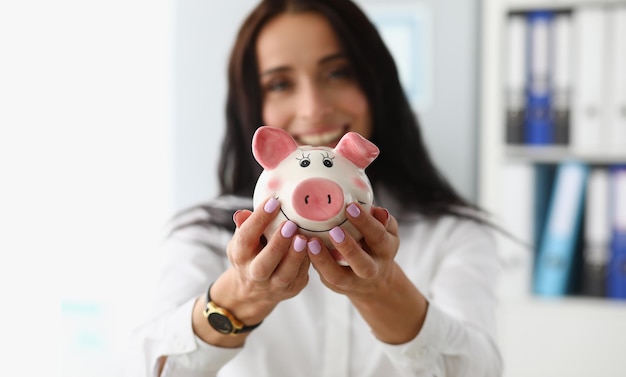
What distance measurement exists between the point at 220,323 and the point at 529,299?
99 centimetres

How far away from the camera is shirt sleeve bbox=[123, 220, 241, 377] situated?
2.53 feet

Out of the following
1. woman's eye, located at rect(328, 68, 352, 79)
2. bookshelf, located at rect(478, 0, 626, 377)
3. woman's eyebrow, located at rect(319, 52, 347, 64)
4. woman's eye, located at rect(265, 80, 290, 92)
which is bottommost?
bookshelf, located at rect(478, 0, 626, 377)

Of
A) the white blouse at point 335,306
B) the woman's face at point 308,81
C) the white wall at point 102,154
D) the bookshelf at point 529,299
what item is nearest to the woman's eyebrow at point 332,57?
the woman's face at point 308,81

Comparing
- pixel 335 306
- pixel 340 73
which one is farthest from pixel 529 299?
pixel 340 73

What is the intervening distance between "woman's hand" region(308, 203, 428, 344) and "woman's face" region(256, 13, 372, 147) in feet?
0.98

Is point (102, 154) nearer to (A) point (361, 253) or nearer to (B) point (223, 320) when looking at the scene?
(B) point (223, 320)

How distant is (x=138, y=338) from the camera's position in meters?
0.87

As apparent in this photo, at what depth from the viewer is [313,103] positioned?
3.00 ft

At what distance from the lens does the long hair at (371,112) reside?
97 cm

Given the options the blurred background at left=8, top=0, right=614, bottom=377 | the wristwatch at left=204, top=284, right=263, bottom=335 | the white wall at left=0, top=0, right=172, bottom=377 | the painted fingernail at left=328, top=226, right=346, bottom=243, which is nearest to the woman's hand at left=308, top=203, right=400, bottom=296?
the painted fingernail at left=328, top=226, right=346, bottom=243

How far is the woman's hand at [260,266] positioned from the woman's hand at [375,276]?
0.02 m

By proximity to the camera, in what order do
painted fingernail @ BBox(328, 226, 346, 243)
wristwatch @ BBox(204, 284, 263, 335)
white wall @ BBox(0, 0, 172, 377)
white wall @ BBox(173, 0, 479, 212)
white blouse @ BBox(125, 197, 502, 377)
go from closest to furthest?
painted fingernail @ BBox(328, 226, 346, 243)
wristwatch @ BBox(204, 284, 263, 335)
white blouse @ BBox(125, 197, 502, 377)
white wall @ BBox(0, 0, 172, 377)
white wall @ BBox(173, 0, 479, 212)

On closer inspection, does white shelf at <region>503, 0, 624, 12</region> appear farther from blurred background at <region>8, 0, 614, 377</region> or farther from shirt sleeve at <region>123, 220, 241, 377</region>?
shirt sleeve at <region>123, 220, 241, 377</region>

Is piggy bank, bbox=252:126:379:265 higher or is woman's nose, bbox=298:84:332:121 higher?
woman's nose, bbox=298:84:332:121
